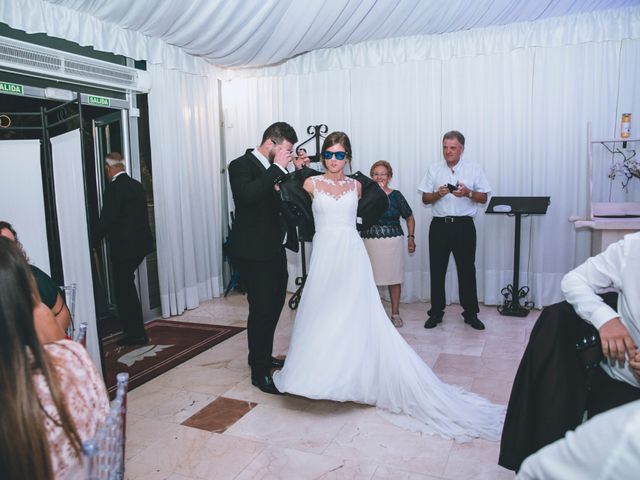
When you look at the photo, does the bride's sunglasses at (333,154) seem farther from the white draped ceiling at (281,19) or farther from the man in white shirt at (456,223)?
the white draped ceiling at (281,19)

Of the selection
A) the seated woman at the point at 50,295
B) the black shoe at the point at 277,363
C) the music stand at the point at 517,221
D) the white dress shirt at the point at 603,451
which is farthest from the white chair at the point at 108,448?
the music stand at the point at 517,221

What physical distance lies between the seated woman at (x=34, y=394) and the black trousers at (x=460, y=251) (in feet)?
13.5

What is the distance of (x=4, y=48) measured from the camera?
13.5ft

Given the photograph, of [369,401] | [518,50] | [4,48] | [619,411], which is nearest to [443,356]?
[369,401]

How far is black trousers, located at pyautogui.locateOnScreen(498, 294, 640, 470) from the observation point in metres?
1.83

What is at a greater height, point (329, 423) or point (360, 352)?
point (360, 352)

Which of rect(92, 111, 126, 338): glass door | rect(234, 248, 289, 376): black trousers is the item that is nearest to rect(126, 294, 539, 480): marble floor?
rect(234, 248, 289, 376): black trousers

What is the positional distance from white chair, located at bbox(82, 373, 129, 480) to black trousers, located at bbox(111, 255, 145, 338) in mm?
3359

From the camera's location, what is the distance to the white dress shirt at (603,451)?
0.67 metres

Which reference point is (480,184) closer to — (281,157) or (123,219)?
(281,157)

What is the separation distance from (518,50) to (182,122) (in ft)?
11.8

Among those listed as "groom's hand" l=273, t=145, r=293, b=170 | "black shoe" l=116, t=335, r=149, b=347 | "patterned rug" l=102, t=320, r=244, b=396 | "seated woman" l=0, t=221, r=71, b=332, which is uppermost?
"groom's hand" l=273, t=145, r=293, b=170

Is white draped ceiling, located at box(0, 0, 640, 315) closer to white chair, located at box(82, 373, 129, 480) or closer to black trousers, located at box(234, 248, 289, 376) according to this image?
black trousers, located at box(234, 248, 289, 376)

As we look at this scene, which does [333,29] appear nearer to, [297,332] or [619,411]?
[297,332]
